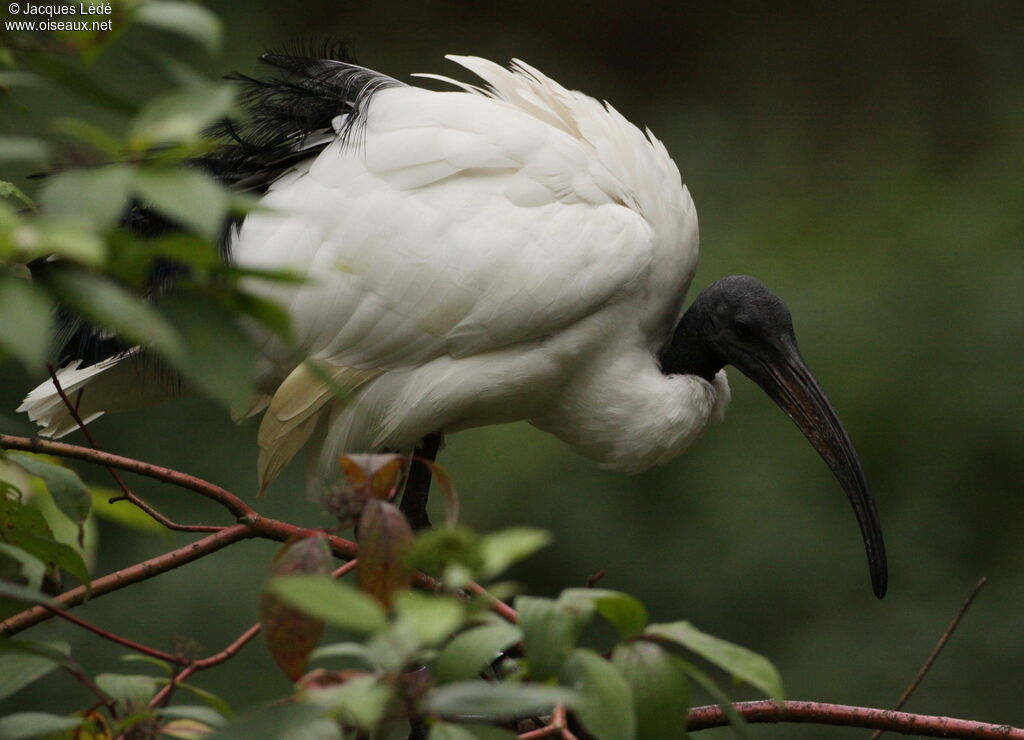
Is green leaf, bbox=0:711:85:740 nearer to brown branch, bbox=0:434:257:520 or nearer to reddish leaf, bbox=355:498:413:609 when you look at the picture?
reddish leaf, bbox=355:498:413:609

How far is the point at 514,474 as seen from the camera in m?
4.75

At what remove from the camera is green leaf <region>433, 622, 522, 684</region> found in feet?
2.31

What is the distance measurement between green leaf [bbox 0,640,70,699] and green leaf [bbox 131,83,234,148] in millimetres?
326

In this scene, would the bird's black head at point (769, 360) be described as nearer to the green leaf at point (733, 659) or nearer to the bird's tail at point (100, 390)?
the bird's tail at point (100, 390)

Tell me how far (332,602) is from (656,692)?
0.26 meters

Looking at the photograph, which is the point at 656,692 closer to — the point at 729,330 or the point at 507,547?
the point at 507,547

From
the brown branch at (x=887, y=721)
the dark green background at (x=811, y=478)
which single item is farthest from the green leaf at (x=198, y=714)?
the dark green background at (x=811, y=478)

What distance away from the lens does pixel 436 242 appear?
2.17 meters

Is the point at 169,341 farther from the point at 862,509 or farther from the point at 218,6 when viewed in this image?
the point at 218,6

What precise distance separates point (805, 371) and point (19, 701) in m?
3.40

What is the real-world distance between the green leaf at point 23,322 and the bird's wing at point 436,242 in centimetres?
153

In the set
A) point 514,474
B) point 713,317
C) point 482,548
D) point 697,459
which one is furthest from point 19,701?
→ point 482,548

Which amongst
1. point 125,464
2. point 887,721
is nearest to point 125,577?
point 125,464

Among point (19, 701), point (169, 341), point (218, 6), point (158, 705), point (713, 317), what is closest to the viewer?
point (169, 341)
